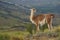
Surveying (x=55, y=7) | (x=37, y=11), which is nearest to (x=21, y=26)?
(x=37, y=11)

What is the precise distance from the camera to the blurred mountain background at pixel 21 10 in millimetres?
4320

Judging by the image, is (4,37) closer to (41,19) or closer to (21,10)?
(21,10)

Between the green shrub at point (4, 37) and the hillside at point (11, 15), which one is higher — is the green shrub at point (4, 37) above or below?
below

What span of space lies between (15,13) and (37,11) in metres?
0.42

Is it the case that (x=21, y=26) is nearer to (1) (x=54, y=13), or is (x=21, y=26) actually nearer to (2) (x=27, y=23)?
(2) (x=27, y=23)

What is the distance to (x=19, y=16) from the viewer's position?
4375 millimetres

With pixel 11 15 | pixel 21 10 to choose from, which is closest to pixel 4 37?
pixel 11 15

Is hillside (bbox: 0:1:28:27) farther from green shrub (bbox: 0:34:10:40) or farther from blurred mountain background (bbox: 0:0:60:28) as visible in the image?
green shrub (bbox: 0:34:10:40)

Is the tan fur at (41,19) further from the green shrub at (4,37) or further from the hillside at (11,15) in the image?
the green shrub at (4,37)

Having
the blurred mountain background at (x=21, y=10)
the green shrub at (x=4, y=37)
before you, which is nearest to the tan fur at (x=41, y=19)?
the blurred mountain background at (x=21, y=10)

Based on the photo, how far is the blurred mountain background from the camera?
170 inches

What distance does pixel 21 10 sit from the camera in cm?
439

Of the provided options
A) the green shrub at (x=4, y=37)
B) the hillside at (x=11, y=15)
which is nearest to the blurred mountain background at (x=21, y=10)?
the hillside at (x=11, y=15)

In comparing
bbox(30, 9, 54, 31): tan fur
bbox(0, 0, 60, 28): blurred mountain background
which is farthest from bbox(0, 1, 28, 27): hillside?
bbox(30, 9, 54, 31): tan fur
